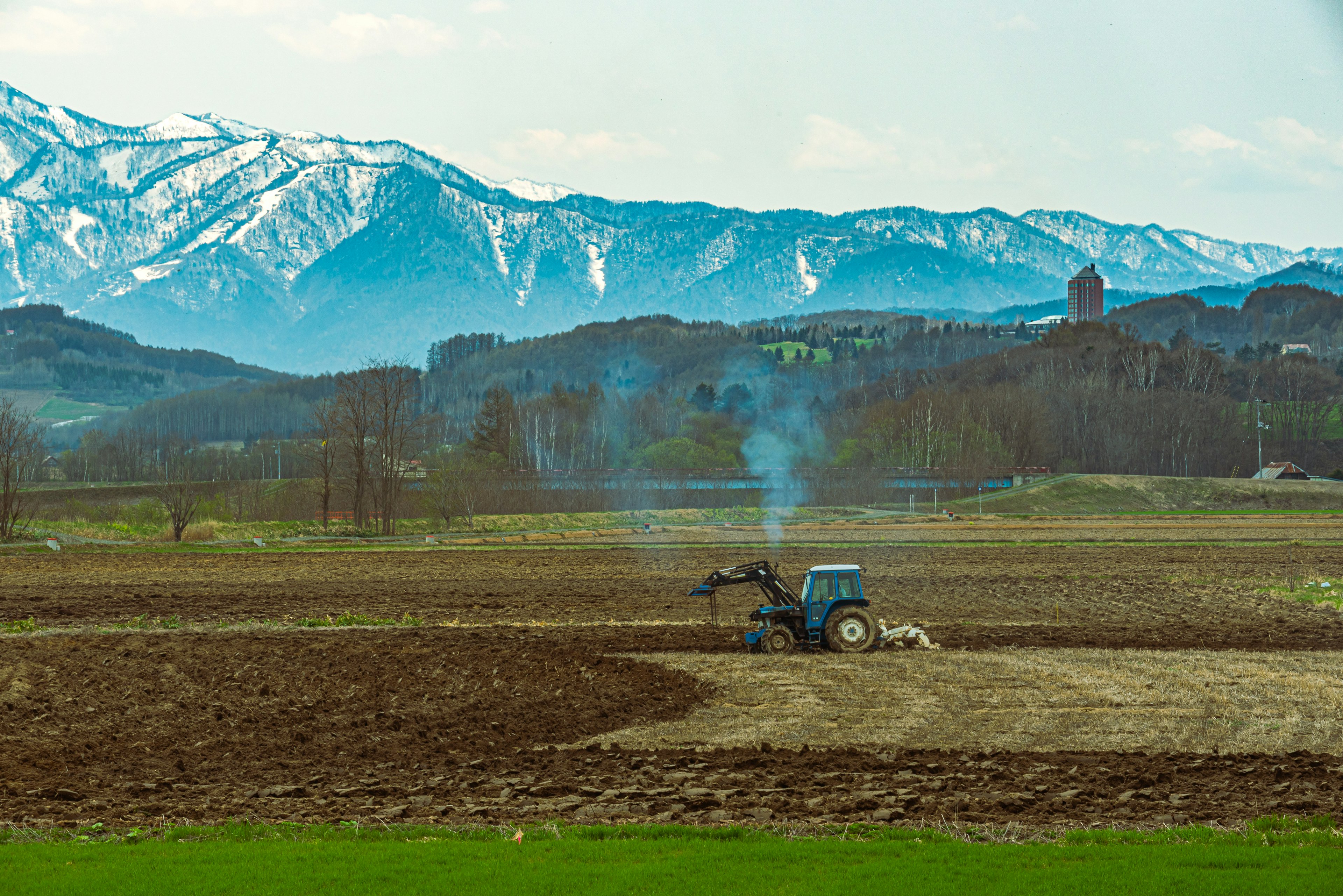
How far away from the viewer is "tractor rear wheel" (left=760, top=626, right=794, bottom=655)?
24.3 meters

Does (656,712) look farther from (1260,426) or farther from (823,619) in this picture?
(1260,426)

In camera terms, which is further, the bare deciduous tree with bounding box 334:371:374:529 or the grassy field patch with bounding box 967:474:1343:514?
the grassy field patch with bounding box 967:474:1343:514

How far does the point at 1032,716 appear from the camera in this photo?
59.7ft

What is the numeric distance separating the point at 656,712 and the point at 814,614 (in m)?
6.99

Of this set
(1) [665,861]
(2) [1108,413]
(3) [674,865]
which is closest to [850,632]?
(1) [665,861]

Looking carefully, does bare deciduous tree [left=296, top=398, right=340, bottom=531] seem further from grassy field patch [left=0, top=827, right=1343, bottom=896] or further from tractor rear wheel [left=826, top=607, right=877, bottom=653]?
grassy field patch [left=0, top=827, right=1343, bottom=896]

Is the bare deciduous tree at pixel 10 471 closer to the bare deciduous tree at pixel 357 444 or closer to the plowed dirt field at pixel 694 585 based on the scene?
the plowed dirt field at pixel 694 585

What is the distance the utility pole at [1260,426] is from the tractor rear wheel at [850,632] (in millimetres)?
114482

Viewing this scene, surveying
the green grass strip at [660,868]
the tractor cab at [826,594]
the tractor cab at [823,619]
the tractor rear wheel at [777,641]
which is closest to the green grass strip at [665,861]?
the green grass strip at [660,868]

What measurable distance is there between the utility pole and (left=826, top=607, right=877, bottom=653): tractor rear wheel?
11448cm

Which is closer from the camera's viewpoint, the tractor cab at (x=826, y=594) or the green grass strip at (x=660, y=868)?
the green grass strip at (x=660, y=868)

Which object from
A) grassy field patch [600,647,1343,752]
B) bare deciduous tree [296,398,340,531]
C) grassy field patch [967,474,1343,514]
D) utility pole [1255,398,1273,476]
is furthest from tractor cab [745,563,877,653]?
utility pole [1255,398,1273,476]

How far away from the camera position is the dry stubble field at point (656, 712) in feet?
44.2

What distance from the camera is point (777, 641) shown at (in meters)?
24.3
